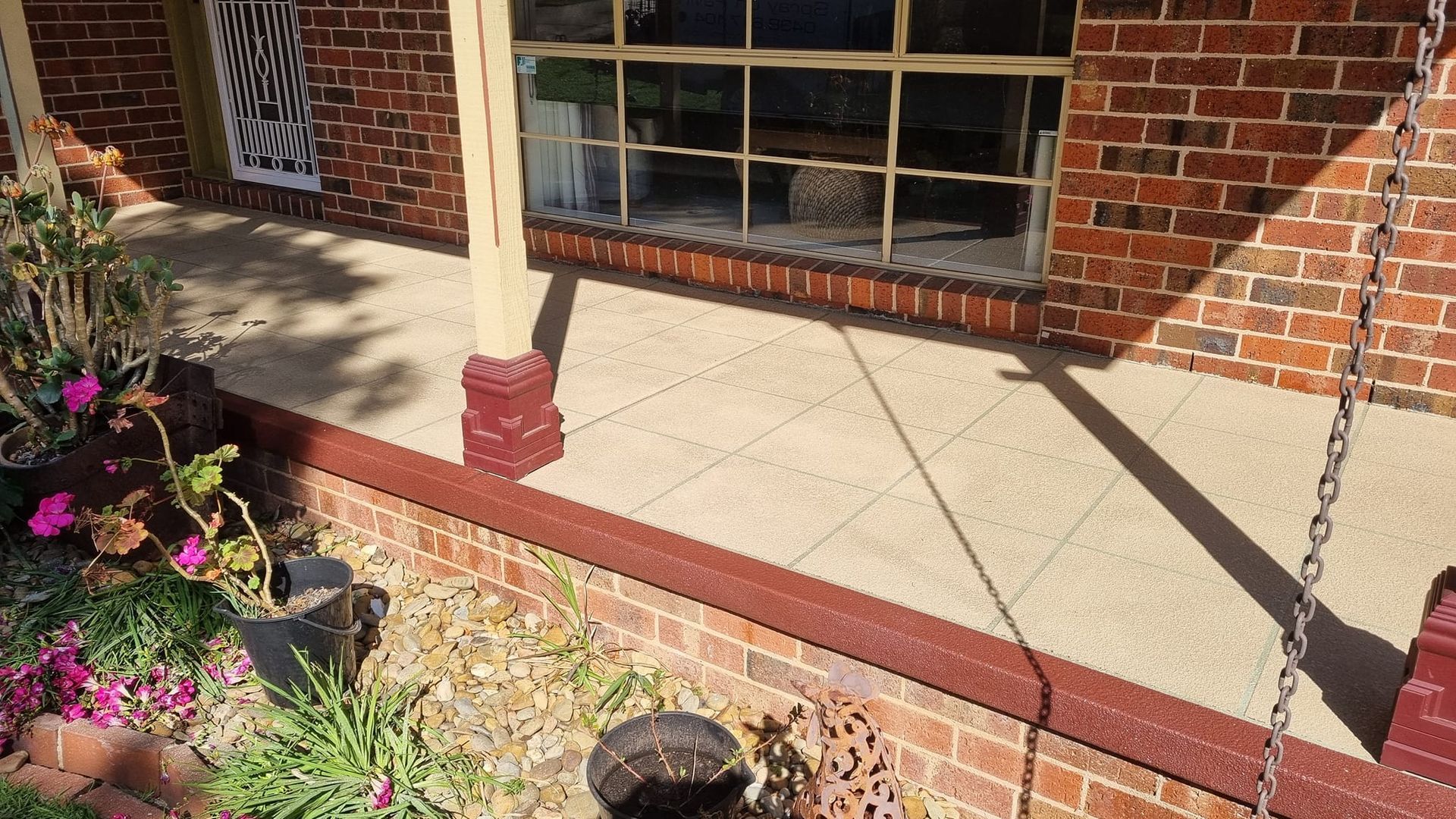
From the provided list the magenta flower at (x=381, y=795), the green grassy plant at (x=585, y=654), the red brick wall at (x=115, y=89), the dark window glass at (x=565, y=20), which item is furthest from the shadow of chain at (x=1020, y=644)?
the red brick wall at (x=115, y=89)

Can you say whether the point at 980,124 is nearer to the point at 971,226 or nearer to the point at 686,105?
the point at 971,226

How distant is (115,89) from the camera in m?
8.13

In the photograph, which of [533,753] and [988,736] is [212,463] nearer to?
[533,753]

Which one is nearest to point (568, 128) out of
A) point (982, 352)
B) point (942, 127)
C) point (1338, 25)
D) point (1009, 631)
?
point (942, 127)

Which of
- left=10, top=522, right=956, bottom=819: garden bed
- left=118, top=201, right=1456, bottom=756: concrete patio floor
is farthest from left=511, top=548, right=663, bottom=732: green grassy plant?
left=118, top=201, right=1456, bottom=756: concrete patio floor

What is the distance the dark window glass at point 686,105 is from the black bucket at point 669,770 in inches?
151

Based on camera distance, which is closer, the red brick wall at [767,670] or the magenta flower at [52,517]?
the red brick wall at [767,670]

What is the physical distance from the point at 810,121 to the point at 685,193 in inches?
38.2

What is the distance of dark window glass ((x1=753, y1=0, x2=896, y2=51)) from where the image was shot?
5227 millimetres

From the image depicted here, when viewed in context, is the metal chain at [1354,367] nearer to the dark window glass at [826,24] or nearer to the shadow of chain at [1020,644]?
the shadow of chain at [1020,644]

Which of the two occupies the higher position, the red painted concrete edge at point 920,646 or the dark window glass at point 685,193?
the dark window glass at point 685,193

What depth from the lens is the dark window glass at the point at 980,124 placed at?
16.0 feet

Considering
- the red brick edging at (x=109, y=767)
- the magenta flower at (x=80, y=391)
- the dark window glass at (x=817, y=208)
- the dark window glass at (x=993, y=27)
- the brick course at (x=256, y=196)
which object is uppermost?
the dark window glass at (x=993, y=27)

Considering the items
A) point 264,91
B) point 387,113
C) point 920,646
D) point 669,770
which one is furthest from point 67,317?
point 264,91
